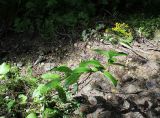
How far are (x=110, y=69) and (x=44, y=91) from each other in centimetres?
90

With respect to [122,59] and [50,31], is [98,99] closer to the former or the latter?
[122,59]

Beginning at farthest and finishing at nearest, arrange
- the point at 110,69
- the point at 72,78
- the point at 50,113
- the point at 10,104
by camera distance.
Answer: the point at 110,69
the point at 10,104
the point at 50,113
the point at 72,78

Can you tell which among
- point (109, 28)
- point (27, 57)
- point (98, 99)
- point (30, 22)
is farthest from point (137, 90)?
point (30, 22)

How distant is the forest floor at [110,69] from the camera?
10.1 ft

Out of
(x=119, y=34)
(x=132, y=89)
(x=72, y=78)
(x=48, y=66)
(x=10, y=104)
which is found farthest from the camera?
(x=119, y=34)

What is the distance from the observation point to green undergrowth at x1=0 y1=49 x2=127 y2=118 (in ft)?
9.59

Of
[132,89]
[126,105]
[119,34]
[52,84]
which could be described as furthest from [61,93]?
[119,34]

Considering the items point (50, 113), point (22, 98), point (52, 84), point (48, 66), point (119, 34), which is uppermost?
point (119, 34)

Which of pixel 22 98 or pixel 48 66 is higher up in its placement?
pixel 48 66

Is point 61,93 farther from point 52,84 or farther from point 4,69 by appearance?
point 4,69

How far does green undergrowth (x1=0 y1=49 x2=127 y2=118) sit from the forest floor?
0.15m

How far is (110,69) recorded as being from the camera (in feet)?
11.3

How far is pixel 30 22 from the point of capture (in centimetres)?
405

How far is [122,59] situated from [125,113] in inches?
29.8
